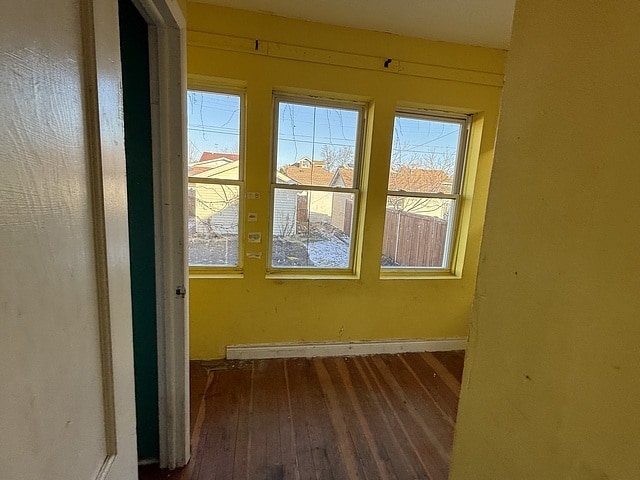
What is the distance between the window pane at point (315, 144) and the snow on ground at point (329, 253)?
0.48 metres

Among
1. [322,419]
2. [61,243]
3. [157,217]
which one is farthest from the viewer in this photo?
[322,419]

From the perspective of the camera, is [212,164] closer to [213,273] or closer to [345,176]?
[213,273]

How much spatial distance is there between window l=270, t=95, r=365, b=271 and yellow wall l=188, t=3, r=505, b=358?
0.14 meters

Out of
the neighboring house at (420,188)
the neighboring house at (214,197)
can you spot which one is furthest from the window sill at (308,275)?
the neighboring house at (420,188)

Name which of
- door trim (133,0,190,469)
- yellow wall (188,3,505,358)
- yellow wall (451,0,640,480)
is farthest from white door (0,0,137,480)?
yellow wall (188,3,505,358)

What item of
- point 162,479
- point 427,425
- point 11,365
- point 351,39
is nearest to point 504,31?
point 351,39

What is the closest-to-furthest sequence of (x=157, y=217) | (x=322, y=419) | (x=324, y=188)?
(x=157, y=217) → (x=322, y=419) → (x=324, y=188)

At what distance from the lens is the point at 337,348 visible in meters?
2.66

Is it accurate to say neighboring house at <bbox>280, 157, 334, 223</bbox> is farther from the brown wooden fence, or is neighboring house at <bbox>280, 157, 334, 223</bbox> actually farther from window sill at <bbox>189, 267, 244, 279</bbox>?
window sill at <bbox>189, 267, 244, 279</bbox>

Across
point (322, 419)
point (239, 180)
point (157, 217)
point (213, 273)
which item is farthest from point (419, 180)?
point (157, 217)

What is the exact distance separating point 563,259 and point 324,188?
6.47ft

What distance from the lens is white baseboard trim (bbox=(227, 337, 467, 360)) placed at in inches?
99.2

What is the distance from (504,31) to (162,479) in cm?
327

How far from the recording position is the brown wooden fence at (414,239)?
2676 mm
